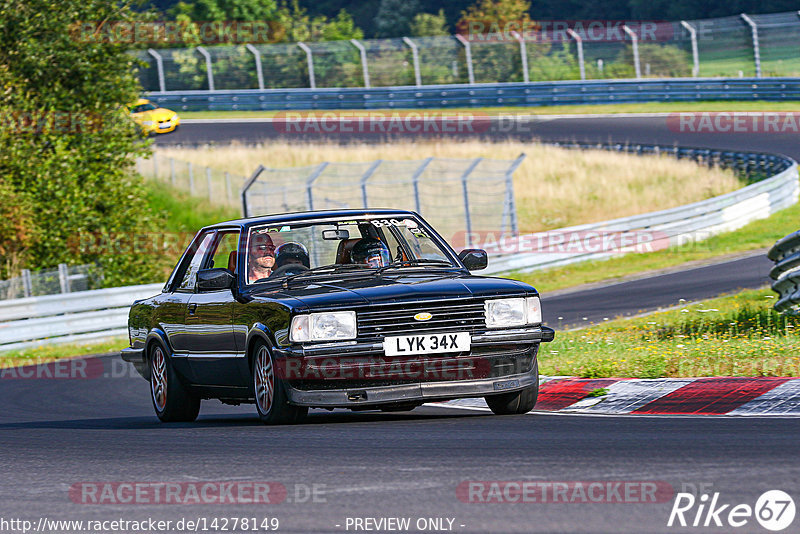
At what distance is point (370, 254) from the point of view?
9.19 meters

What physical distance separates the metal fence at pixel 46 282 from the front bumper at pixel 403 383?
523 inches

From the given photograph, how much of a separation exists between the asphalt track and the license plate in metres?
0.48

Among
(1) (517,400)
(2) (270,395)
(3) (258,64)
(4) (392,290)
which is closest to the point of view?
(4) (392,290)

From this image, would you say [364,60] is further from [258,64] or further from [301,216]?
[301,216]

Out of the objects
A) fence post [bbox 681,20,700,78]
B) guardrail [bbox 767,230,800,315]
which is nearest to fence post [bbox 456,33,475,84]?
fence post [bbox 681,20,700,78]

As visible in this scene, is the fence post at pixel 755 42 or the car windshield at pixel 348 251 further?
the fence post at pixel 755 42

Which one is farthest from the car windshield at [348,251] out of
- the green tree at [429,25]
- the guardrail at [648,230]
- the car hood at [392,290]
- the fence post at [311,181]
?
the green tree at [429,25]

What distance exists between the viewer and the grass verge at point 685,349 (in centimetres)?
957

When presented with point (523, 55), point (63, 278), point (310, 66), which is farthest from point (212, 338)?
point (310, 66)

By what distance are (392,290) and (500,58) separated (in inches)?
1634

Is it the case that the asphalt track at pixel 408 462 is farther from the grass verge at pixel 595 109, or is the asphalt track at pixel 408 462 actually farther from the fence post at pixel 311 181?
the grass verge at pixel 595 109

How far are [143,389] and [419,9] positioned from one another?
210 feet

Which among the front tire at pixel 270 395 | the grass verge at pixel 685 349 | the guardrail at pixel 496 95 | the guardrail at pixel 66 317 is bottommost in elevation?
the guardrail at pixel 66 317

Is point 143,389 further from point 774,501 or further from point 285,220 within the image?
point 774,501
